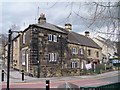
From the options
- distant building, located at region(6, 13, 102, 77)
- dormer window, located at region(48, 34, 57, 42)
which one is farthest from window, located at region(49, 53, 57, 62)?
dormer window, located at region(48, 34, 57, 42)

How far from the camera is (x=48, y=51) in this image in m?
29.9

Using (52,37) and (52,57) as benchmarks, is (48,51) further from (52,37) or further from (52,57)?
(52,37)

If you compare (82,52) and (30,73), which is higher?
(82,52)

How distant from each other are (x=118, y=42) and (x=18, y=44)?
2520cm

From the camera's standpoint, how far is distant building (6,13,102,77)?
91.9ft

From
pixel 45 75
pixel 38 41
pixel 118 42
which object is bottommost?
pixel 45 75

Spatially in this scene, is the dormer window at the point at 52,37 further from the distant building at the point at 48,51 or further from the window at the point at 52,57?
the window at the point at 52,57

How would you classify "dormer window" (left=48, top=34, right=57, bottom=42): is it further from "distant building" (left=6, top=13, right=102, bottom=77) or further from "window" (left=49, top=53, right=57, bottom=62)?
"window" (left=49, top=53, right=57, bottom=62)

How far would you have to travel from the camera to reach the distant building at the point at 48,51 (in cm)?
2802

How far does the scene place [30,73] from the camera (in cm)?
2712

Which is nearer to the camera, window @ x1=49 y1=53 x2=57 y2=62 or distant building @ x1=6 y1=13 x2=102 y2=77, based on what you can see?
distant building @ x1=6 y1=13 x2=102 y2=77

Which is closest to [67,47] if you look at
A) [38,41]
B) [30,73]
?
[38,41]

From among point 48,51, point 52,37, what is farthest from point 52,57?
point 52,37

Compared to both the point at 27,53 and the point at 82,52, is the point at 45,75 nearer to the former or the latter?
the point at 27,53
